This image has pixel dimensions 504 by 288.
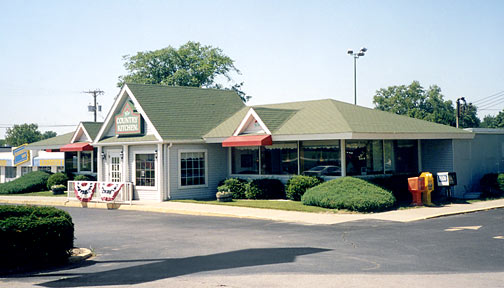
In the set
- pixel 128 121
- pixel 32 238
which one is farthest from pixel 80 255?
pixel 128 121

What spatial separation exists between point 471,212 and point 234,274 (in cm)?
1332

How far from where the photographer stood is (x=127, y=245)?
45.3 feet

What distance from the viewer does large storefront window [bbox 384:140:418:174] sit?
81.9 ft

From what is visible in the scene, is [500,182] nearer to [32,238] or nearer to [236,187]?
[236,187]

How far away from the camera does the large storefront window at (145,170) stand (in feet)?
86.2

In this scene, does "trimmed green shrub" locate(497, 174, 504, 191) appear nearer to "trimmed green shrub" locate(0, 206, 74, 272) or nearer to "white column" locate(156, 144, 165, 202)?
"white column" locate(156, 144, 165, 202)

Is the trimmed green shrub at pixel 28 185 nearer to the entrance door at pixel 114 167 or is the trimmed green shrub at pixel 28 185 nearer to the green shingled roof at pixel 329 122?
the entrance door at pixel 114 167

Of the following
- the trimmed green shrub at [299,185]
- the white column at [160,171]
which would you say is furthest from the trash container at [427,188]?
the white column at [160,171]

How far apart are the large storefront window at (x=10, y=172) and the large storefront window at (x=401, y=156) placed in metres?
34.0

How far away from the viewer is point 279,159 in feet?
84.4

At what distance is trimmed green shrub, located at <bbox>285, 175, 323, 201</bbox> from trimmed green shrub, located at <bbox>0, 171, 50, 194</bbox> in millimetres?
19748

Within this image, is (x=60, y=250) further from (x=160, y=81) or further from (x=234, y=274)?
(x=160, y=81)

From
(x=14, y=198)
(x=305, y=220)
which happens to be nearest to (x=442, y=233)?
(x=305, y=220)

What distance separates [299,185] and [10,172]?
32.6 m
